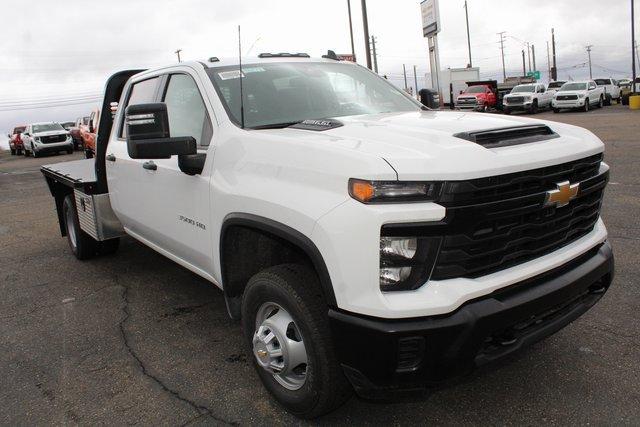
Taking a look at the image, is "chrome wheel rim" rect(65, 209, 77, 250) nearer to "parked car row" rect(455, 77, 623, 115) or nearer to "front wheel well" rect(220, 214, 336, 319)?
"front wheel well" rect(220, 214, 336, 319)

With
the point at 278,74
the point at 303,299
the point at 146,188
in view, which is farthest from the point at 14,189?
the point at 303,299

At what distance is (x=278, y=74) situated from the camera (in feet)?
12.0

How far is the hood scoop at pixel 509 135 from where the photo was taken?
244cm

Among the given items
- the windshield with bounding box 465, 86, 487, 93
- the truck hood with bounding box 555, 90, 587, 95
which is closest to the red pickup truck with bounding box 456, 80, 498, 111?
the windshield with bounding box 465, 86, 487, 93

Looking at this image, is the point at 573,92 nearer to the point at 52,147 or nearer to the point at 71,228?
the point at 52,147

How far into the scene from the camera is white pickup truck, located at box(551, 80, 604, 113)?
1171 inches

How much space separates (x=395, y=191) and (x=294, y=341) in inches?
36.9

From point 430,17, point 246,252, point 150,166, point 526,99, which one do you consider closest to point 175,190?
point 150,166

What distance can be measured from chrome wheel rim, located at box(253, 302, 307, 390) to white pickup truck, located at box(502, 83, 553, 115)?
30.9 metres

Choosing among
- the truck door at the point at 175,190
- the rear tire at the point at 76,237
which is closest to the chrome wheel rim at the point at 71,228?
the rear tire at the point at 76,237

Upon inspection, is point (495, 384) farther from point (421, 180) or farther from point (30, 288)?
point (30, 288)

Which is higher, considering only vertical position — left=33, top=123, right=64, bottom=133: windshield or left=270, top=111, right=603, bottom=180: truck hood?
left=33, top=123, right=64, bottom=133: windshield

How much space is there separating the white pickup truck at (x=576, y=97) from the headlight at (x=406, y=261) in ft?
102

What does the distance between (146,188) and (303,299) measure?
2.08 meters
